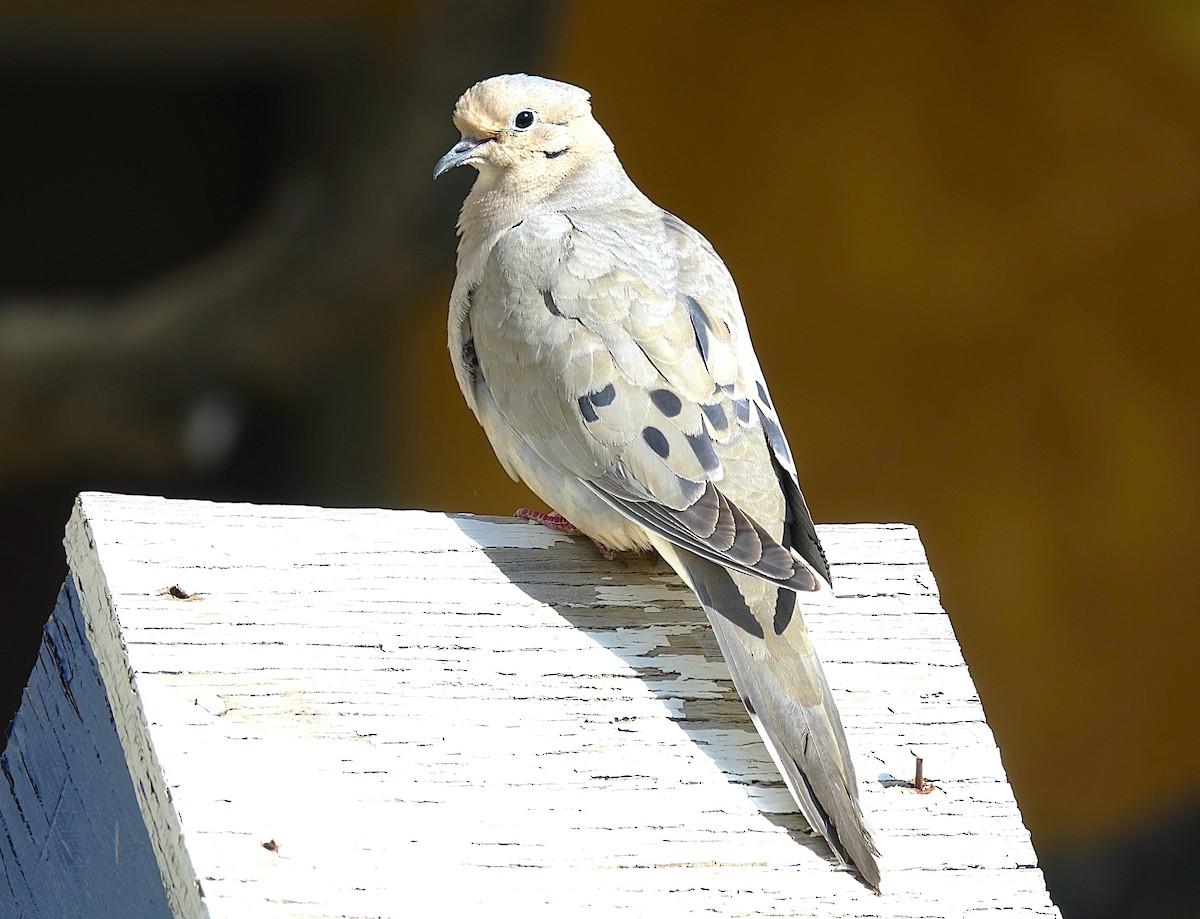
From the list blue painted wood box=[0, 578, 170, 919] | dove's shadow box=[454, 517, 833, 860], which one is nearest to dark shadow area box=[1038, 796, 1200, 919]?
dove's shadow box=[454, 517, 833, 860]

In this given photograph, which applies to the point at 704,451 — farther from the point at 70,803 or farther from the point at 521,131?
the point at 70,803

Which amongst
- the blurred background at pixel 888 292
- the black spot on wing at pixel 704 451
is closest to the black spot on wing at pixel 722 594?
the black spot on wing at pixel 704 451

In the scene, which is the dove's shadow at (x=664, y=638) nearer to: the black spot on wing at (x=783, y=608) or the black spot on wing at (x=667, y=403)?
the black spot on wing at (x=783, y=608)

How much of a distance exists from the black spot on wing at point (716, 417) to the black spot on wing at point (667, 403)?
0.04 metres

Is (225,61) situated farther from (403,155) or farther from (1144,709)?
(1144,709)

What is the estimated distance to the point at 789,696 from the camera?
2.24 m

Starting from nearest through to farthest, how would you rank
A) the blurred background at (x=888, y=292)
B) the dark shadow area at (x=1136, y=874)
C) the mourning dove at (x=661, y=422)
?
the mourning dove at (x=661, y=422) < the blurred background at (x=888, y=292) < the dark shadow area at (x=1136, y=874)

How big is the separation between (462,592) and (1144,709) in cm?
329

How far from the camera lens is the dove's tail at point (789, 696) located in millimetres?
2145

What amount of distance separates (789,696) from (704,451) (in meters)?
0.45

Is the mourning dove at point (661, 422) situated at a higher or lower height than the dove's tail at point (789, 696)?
higher

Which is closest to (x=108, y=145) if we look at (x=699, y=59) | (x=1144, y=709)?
(x=699, y=59)

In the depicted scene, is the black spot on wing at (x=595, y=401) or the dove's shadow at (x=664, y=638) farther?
the black spot on wing at (x=595, y=401)

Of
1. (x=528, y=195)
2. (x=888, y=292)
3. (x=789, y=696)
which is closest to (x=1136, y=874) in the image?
(x=888, y=292)
